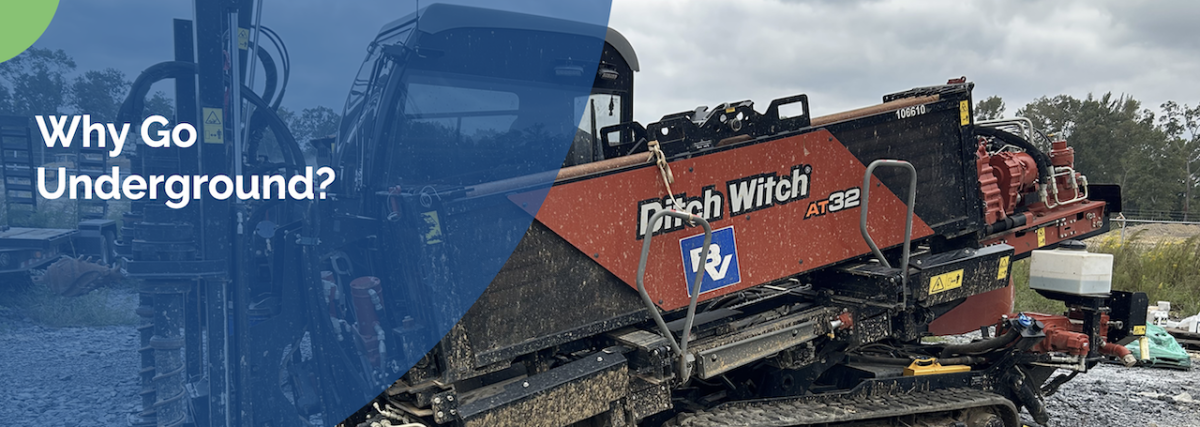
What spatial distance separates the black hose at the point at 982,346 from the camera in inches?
190

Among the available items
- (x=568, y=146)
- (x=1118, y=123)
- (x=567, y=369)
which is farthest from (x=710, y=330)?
(x=1118, y=123)

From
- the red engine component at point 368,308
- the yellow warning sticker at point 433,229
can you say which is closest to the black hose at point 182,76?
the red engine component at point 368,308

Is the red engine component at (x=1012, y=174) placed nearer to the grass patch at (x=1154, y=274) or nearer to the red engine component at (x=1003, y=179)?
the red engine component at (x=1003, y=179)

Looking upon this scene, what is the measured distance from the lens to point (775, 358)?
421 centimetres

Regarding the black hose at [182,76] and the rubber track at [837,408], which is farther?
the rubber track at [837,408]

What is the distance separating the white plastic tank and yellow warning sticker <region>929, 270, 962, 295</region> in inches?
31.5

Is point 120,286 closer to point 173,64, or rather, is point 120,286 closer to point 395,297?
point 173,64

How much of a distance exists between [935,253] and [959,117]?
80 centimetres

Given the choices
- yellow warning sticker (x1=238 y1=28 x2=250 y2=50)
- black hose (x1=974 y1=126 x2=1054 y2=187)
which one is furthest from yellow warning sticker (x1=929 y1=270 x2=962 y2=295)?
yellow warning sticker (x1=238 y1=28 x2=250 y2=50)

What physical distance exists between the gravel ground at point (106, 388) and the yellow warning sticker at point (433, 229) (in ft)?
9.56

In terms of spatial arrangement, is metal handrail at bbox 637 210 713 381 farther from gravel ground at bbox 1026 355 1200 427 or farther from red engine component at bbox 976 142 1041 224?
gravel ground at bbox 1026 355 1200 427

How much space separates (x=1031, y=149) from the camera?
5.07m

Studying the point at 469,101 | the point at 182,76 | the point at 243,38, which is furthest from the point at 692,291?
the point at 182,76

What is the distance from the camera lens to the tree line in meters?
35.0
